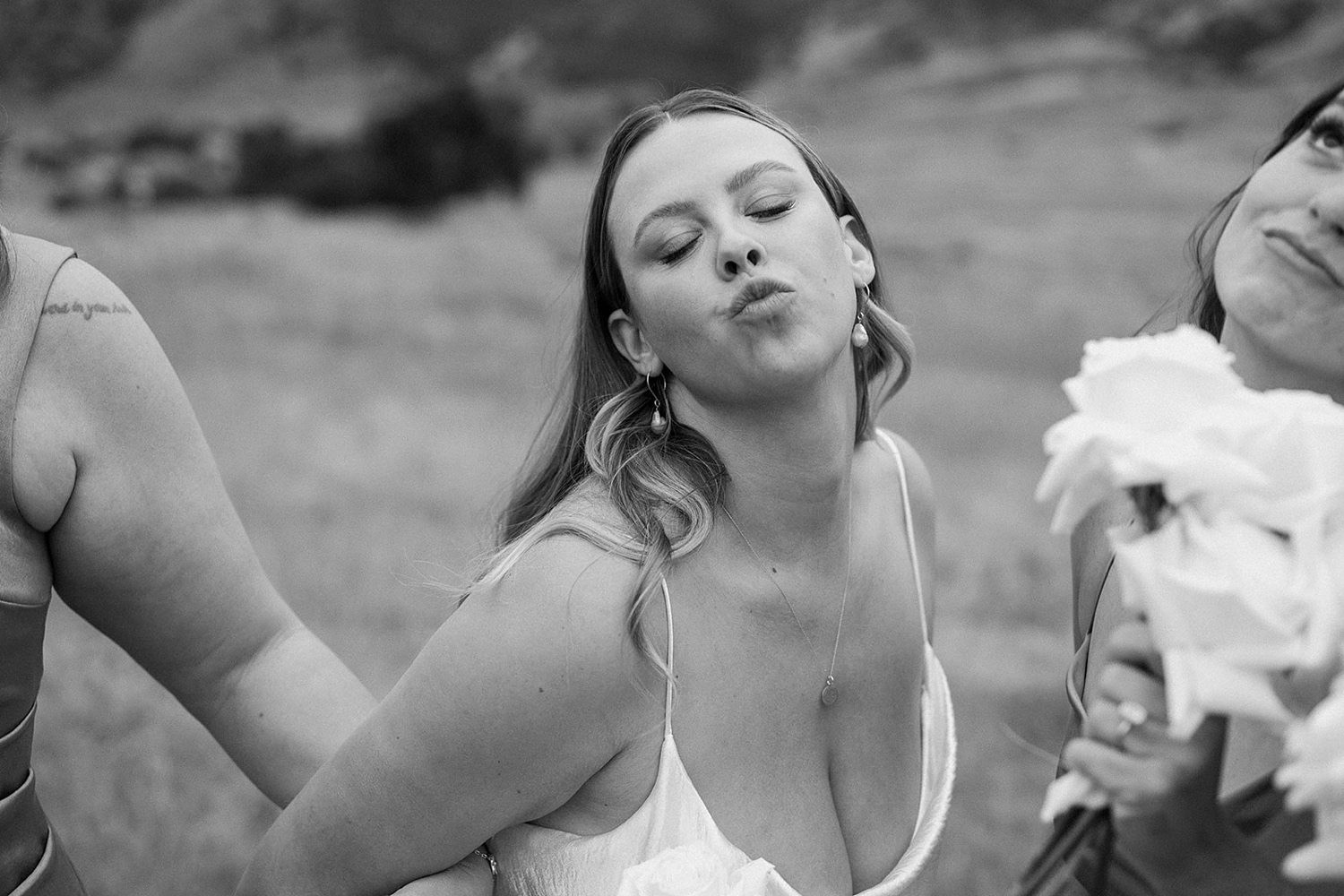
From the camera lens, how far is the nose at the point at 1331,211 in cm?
161

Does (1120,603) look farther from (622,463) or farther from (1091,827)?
(622,463)

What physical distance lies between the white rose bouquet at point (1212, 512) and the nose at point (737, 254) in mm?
564

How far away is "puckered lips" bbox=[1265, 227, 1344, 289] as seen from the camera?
5.22 feet

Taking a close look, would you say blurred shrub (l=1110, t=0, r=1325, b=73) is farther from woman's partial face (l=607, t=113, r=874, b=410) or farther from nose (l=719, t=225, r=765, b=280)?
nose (l=719, t=225, r=765, b=280)

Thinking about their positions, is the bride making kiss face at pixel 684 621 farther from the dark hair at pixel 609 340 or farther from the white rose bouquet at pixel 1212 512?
the white rose bouquet at pixel 1212 512

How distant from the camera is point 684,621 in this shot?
5.77 ft

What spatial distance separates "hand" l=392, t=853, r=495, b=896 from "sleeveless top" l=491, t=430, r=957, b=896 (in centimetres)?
3

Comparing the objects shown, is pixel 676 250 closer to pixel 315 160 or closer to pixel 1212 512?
pixel 1212 512

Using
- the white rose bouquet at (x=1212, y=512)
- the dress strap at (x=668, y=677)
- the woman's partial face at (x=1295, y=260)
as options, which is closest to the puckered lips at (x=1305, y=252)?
the woman's partial face at (x=1295, y=260)

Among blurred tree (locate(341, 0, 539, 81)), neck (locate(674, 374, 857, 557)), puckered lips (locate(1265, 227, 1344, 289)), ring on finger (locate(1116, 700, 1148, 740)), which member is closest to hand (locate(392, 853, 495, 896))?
neck (locate(674, 374, 857, 557))

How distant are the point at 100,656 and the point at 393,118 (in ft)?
7.94

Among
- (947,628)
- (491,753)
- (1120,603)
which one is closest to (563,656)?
(491,753)

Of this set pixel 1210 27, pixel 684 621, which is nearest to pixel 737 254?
pixel 684 621

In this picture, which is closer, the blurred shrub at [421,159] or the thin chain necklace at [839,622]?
Result: the thin chain necklace at [839,622]
